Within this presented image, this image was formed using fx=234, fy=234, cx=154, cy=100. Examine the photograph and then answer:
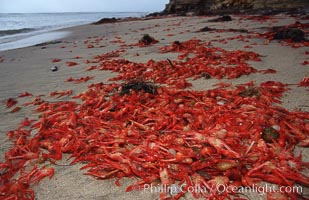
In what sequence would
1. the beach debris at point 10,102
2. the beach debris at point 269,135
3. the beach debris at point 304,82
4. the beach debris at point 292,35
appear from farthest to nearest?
1. the beach debris at point 292,35
2. the beach debris at point 10,102
3. the beach debris at point 304,82
4. the beach debris at point 269,135

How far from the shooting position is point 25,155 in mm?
2836

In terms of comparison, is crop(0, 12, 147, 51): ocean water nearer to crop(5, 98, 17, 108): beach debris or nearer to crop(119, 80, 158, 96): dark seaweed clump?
crop(5, 98, 17, 108): beach debris

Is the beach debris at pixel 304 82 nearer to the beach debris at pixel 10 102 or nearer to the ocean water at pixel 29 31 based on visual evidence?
the beach debris at pixel 10 102

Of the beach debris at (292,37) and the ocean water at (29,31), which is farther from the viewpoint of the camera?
the ocean water at (29,31)

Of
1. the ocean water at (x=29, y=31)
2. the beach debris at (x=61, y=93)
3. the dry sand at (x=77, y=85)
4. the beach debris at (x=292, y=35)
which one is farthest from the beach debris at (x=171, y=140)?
the ocean water at (x=29, y=31)

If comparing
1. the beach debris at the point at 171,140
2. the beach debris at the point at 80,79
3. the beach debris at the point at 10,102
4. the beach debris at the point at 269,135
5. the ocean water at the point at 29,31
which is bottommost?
the ocean water at the point at 29,31

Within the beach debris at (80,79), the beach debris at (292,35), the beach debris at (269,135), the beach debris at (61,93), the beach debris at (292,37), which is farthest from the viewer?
the beach debris at (292,35)

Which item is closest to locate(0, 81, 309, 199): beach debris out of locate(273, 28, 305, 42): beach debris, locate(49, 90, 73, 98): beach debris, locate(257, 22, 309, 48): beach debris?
locate(49, 90, 73, 98): beach debris

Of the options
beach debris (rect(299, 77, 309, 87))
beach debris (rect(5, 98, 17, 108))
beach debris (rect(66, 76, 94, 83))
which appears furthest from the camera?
beach debris (rect(66, 76, 94, 83))

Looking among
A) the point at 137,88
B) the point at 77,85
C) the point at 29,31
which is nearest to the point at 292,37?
the point at 137,88

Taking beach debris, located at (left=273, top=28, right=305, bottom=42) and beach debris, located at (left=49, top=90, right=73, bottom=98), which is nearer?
beach debris, located at (left=49, top=90, right=73, bottom=98)

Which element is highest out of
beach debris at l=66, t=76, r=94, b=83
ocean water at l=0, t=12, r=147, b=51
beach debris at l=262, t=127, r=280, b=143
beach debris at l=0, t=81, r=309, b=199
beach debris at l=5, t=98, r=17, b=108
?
beach debris at l=262, t=127, r=280, b=143

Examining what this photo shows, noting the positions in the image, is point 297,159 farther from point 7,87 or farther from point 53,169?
point 7,87

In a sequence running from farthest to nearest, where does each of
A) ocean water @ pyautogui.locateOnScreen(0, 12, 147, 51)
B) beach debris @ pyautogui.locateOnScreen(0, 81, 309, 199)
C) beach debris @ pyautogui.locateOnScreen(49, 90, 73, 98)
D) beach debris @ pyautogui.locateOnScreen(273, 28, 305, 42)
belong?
ocean water @ pyautogui.locateOnScreen(0, 12, 147, 51), beach debris @ pyautogui.locateOnScreen(273, 28, 305, 42), beach debris @ pyautogui.locateOnScreen(49, 90, 73, 98), beach debris @ pyautogui.locateOnScreen(0, 81, 309, 199)
